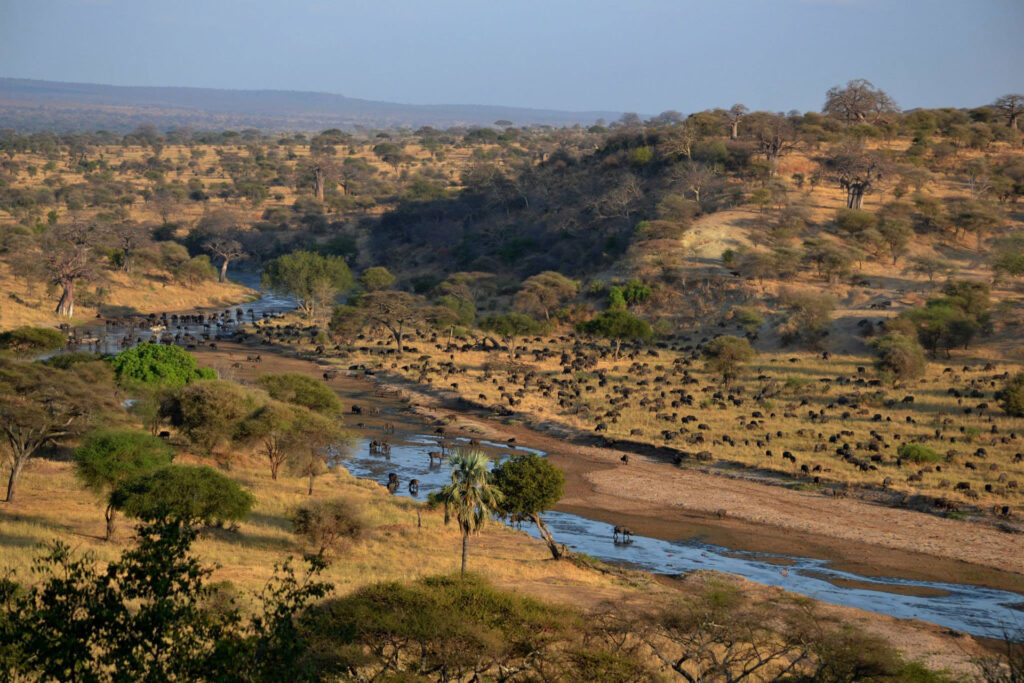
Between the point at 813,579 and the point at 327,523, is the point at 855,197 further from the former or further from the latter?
the point at 327,523

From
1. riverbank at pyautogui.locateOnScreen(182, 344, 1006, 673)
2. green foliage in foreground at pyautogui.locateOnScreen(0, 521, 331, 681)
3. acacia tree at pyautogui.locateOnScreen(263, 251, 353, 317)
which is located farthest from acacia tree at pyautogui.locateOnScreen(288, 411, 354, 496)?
acacia tree at pyautogui.locateOnScreen(263, 251, 353, 317)

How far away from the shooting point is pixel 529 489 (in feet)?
101

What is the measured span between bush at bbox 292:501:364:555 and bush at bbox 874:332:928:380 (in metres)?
37.2

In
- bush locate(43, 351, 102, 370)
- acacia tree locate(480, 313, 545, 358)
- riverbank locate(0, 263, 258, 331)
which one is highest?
bush locate(43, 351, 102, 370)

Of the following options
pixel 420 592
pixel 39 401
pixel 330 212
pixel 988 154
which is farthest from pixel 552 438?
pixel 330 212

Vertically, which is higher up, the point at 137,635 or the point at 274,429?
the point at 137,635

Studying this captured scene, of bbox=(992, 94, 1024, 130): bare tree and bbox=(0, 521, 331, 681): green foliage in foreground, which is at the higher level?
bbox=(992, 94, 1024, 130): bare tree

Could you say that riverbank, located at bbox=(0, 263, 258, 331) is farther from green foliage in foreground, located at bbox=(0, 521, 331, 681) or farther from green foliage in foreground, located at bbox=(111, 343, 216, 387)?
green foliage in foreground, located at bbox=(0, 521, 331, 681)

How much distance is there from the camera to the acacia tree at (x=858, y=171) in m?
87.3

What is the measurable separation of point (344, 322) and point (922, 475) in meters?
45.2

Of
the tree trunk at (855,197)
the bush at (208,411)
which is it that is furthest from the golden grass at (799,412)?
the tree trunk at (855,197)

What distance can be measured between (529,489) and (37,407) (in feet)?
57.1

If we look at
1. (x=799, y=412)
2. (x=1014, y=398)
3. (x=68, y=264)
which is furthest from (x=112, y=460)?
(x=68, y=264)

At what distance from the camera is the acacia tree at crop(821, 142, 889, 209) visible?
8731 cm
